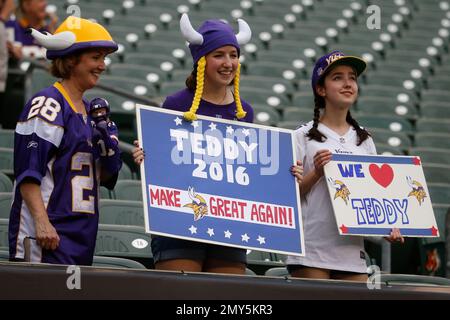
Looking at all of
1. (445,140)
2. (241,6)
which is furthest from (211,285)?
(241,6)

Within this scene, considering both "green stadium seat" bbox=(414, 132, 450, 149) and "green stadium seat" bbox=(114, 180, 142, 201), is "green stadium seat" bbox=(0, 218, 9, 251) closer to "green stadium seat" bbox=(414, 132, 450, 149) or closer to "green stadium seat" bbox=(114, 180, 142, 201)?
"green stadium seat" bbox=(114, 180, 142, 201)

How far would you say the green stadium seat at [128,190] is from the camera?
751cm

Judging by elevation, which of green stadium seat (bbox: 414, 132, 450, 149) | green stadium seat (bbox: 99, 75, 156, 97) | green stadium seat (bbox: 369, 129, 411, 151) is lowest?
green stadium seat (bbox: 369, 129, 411, 151)

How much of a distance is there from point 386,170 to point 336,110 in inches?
16.1

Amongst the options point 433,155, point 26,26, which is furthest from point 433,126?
point 26,26

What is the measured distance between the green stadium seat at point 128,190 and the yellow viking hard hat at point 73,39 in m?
2.15

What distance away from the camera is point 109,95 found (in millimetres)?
9789

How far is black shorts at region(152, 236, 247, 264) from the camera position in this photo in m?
5.36

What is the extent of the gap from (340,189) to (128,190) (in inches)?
83.0

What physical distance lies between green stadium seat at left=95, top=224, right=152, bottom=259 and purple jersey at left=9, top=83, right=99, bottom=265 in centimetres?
108

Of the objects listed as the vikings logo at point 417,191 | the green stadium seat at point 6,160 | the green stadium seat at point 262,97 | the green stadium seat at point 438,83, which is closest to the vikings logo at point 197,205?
the vikings logo at point 417,191

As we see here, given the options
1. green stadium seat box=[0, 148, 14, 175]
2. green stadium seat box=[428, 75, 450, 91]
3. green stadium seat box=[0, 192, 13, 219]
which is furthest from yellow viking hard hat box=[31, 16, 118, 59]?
green stadium seat box=[428, 75, 450, 91]

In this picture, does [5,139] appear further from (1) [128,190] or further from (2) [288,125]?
(2) [288,125]
